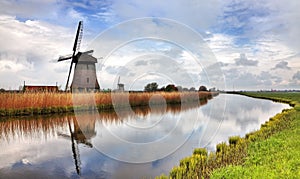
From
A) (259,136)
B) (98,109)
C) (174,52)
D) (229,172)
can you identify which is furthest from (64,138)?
(98,109)

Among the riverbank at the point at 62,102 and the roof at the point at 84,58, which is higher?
the roof at the point at 84,58

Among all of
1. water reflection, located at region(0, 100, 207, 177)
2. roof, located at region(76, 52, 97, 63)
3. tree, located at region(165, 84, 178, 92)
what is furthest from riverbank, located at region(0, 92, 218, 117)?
tree, located at region(165, 84, 178, 92)

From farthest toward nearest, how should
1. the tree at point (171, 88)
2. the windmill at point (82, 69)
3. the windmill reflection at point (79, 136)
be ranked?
the tree at point (171, 88) < the windmill at point (82, 69) < the windmill reflection at point (79, 136)

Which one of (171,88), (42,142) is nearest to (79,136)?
(42,142)

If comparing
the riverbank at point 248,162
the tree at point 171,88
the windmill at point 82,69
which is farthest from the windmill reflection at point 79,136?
the tree at point 171,88

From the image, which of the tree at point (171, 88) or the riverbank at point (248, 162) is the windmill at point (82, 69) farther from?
the riverbank at point (248, 162)

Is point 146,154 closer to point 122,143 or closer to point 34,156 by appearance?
point 122,143

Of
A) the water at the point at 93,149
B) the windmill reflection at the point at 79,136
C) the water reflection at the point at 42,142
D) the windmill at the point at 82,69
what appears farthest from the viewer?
the windmill at the point at 82,69

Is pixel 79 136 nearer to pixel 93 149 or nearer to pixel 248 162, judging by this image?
pixel 93 149

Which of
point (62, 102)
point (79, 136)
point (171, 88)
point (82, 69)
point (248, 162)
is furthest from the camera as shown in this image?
point (171, 88)

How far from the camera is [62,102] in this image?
18781mm

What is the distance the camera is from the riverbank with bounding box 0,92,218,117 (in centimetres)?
1631

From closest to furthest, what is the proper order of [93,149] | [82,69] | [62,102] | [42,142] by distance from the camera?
[93,149], [42,142], [62,102], [82,69]

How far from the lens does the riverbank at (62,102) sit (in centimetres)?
1631
